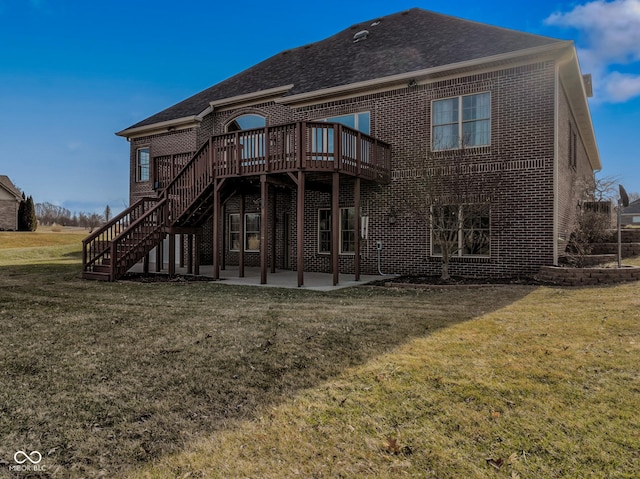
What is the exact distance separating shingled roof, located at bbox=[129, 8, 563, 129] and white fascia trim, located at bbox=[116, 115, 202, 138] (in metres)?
0.34

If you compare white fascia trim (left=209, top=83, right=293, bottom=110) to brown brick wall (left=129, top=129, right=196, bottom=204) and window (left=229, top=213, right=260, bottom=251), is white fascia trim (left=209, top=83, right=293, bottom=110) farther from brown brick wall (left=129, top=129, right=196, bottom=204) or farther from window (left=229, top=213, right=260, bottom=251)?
window (left=229, top=213, right=260, bottom=251)

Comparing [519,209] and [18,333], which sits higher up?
[519,209]

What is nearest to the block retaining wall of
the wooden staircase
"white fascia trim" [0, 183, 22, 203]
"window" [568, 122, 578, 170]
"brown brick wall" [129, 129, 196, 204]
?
"window" [568, 122, 578, 170]

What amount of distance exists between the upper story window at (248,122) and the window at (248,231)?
11.6 feet

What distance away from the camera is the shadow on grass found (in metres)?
2.91

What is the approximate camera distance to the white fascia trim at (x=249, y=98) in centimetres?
1519

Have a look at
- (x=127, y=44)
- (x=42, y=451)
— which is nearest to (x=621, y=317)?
(x=42, y=451)

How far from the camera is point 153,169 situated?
17.7 meters

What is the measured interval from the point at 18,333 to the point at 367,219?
9.44m

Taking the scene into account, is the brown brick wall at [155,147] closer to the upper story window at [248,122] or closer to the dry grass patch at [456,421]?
the upper story window at [248,122]

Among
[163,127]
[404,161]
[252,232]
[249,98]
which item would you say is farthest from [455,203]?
[163,127]

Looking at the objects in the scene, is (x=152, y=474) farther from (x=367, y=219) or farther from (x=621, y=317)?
(x=367, y=219)

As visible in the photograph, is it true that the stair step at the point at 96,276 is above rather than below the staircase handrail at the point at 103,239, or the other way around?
below

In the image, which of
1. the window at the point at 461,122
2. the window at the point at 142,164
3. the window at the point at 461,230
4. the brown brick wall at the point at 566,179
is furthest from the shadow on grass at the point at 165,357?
the window at the point at 142,164
